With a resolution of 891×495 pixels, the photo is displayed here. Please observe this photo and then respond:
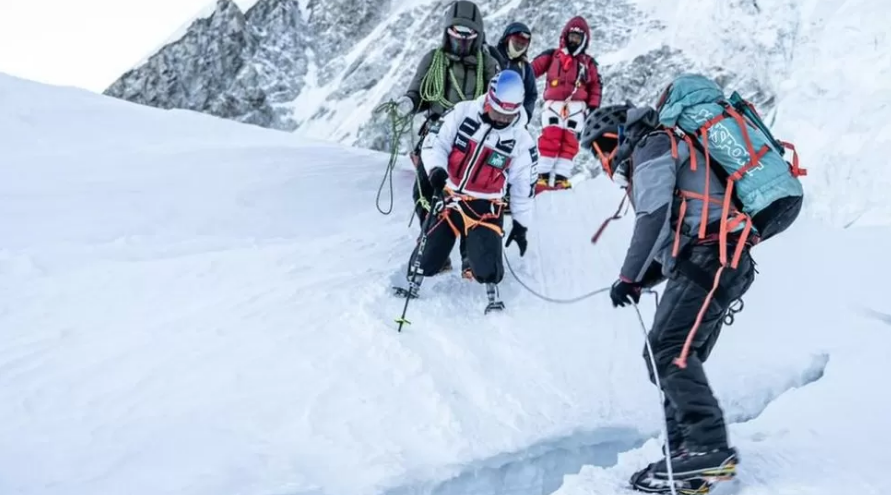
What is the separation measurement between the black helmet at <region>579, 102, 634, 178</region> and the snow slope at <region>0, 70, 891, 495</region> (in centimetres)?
137

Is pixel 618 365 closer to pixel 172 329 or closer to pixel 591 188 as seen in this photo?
pixel 172 329

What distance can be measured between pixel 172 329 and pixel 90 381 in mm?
644

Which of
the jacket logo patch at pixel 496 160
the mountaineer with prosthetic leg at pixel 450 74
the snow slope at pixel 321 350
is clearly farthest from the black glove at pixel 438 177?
the mountaineer with prosthetic leg at pixel 450 74

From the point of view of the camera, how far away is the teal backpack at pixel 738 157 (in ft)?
9.57

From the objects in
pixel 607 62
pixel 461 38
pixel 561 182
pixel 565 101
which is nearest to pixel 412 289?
pixel 461 38

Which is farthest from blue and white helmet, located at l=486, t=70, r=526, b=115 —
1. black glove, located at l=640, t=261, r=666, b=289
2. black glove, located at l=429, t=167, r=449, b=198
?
black glove, located at l=640, t=261, r=666, b=289

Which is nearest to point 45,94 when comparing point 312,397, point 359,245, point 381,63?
point 359,245

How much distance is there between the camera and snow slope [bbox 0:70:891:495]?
10.3 ft

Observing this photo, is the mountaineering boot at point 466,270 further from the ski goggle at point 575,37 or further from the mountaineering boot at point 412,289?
the ski goggle at point 575,37

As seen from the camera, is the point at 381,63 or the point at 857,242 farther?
the point at 381,63

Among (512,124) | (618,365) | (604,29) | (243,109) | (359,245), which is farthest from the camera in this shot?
(243,109)

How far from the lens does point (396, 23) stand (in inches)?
2498

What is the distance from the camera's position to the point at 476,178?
508 centimetres

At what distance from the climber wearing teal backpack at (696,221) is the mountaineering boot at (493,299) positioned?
1848 mm
